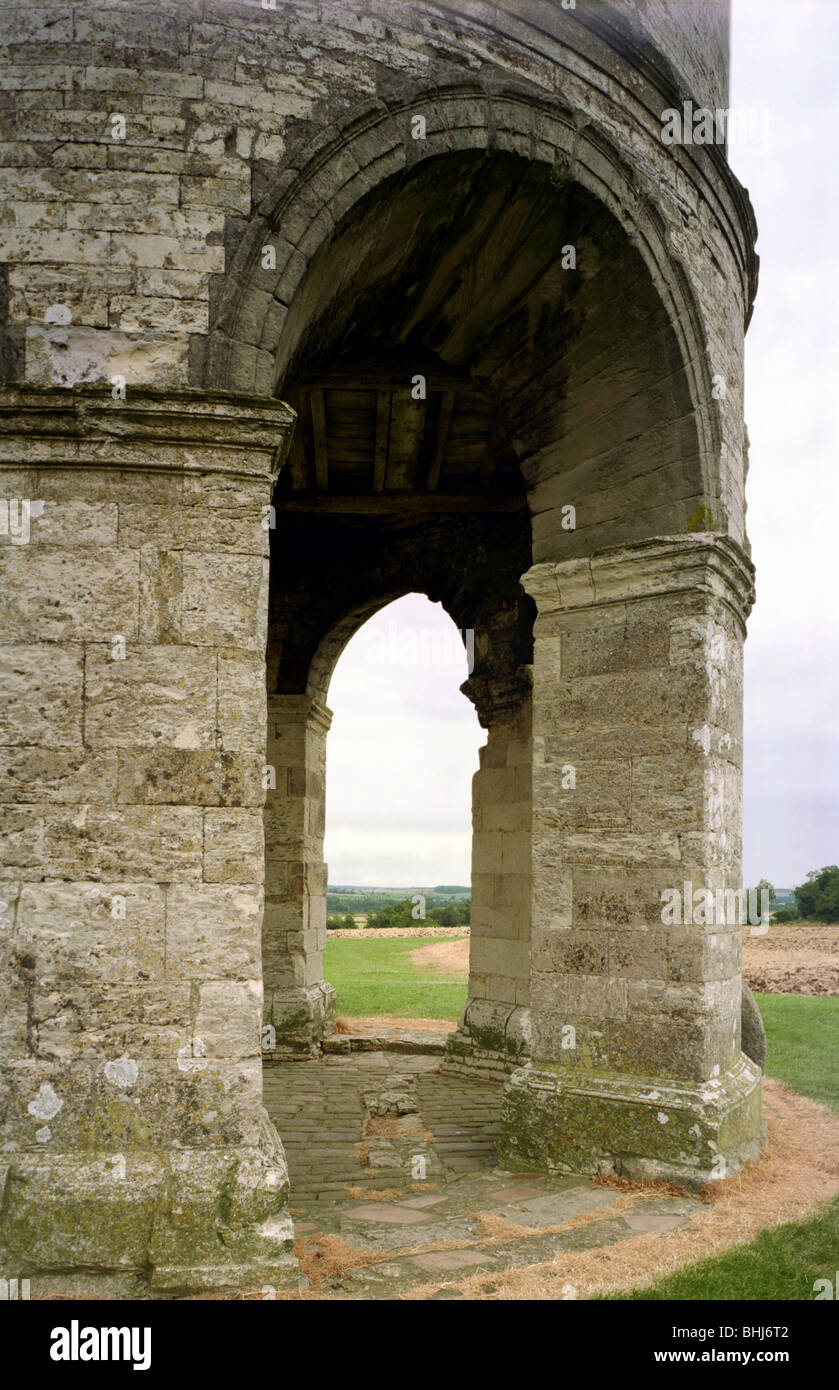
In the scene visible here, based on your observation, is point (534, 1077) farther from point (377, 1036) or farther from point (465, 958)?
point (465, 958)

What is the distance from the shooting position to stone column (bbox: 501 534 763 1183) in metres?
4.95

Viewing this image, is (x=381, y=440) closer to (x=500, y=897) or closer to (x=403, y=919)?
(x=500, y=897)

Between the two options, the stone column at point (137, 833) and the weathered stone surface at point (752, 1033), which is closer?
the stone column at point (137, 833)

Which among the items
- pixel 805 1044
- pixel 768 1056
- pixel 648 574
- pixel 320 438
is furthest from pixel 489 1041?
pixel 320 438

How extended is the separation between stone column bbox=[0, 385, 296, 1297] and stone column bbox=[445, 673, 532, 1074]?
4.54m

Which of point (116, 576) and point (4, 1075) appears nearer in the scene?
point (4, 1075)

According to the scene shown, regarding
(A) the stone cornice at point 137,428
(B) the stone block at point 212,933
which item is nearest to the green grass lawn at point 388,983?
(B) the stone block at point 212,933

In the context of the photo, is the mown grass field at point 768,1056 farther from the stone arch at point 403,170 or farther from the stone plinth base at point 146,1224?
the stone arch at point 403,170

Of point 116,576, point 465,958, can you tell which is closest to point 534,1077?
point 116,576

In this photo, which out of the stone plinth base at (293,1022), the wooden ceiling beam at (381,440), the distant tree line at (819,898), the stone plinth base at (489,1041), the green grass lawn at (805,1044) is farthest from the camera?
the distant tree line at (819,898)

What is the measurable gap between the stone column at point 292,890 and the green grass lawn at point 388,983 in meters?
2.19

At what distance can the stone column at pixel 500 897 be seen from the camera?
26.3 ft

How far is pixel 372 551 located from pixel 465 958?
9637 mm

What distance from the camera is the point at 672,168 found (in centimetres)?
546
